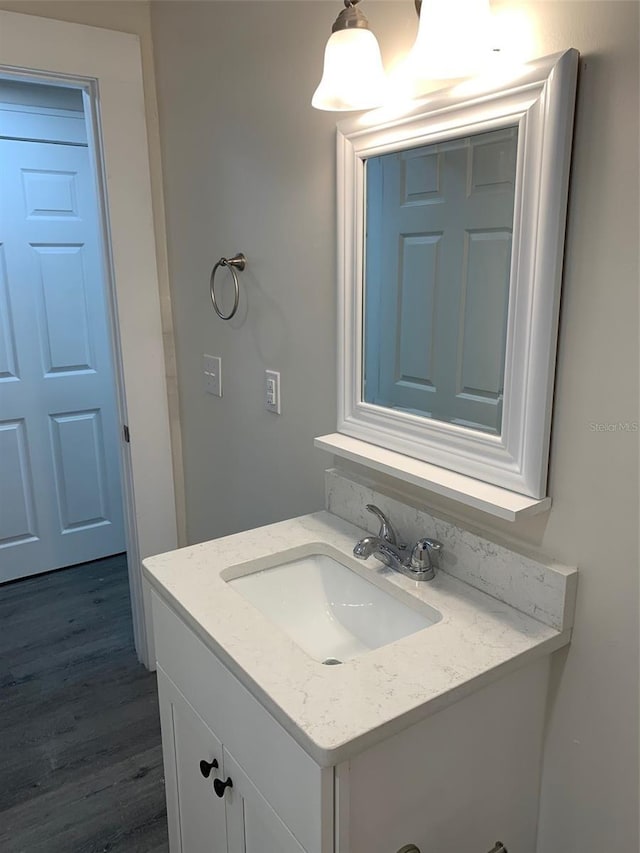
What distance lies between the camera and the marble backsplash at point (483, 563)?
3.29ft

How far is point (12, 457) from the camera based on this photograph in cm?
281

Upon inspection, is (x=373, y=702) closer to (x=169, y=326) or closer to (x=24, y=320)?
(x=169, y=326)

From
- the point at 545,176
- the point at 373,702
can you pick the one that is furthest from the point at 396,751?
the point at 545,176

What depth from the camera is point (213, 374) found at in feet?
6.22

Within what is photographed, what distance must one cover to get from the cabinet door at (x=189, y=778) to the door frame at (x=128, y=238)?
0.91 m

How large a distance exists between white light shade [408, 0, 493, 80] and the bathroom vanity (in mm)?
741

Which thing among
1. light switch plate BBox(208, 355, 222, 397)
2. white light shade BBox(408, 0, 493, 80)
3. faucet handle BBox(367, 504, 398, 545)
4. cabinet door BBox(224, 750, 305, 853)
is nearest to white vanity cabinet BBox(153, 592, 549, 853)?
cabinet door BBox(224, 750, 305, 853)

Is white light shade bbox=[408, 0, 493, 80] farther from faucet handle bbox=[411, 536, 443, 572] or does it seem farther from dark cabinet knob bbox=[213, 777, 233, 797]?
dark cabinet knob bbox=[213, 777, 233, 797]

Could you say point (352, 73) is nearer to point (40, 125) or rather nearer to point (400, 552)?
point (400, 552)

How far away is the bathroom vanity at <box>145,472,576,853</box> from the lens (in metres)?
0.87

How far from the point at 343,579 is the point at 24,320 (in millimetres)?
2058

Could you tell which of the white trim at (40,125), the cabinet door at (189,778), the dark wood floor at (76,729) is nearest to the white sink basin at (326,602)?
the cabinet door at (189,778)

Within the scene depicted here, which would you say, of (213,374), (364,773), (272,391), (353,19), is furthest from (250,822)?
(353,19)

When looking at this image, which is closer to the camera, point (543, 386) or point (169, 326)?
point (543, 386)
